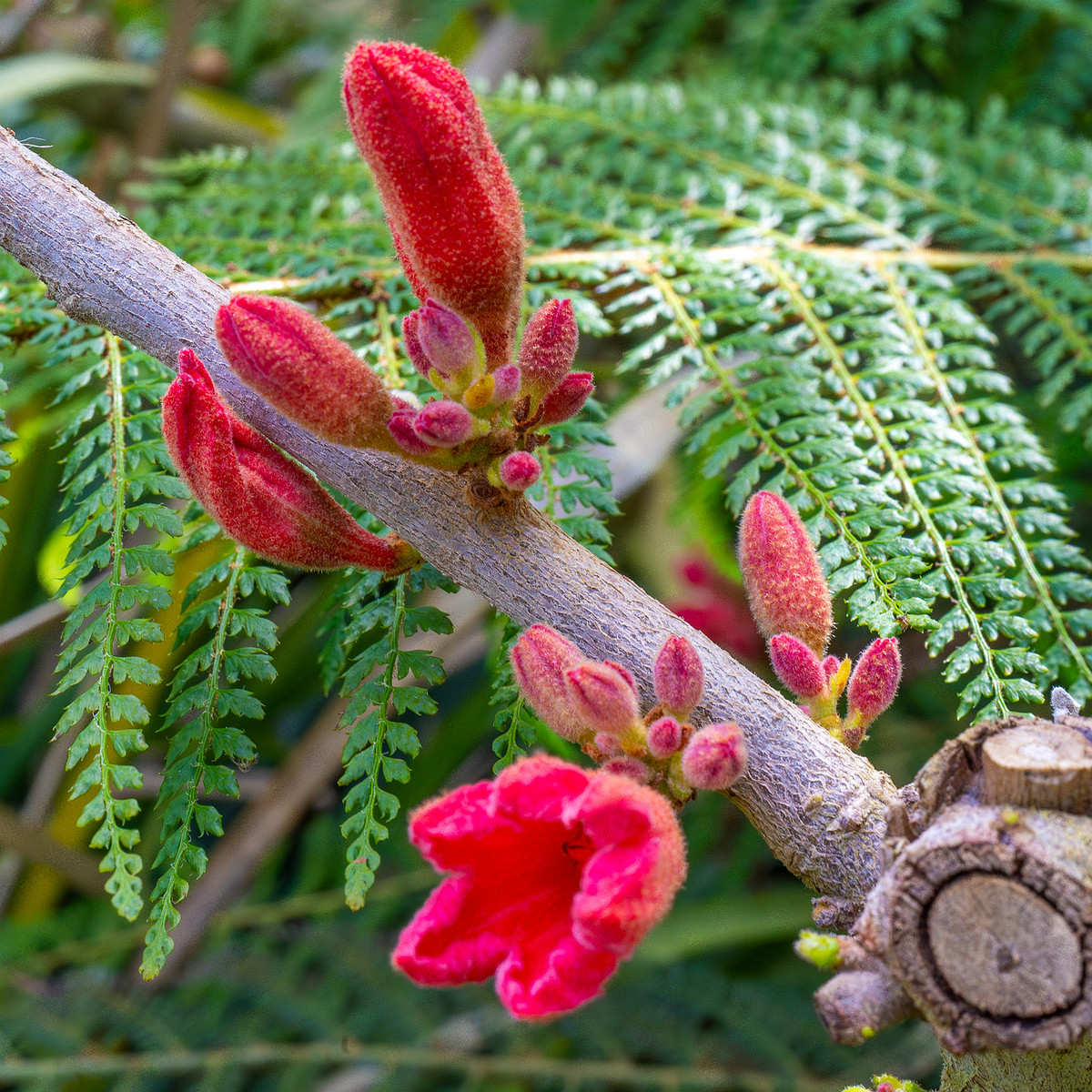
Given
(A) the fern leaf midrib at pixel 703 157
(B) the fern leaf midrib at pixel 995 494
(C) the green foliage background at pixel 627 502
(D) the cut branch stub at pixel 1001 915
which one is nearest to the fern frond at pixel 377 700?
(C) the green foliage background at pixel 627 502

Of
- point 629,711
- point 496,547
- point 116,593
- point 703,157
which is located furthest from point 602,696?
point 703,157

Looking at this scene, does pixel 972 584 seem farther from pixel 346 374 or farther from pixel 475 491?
pixel 346 374

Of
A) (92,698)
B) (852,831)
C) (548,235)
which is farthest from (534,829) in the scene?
(548,235)

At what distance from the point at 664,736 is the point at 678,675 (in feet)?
0.13

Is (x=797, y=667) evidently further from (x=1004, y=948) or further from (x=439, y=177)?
(x=439, y=177)

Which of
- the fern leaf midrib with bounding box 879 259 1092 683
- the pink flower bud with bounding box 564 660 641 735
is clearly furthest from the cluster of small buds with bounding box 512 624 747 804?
the fern leaf midrib with bounding box 879 259 1092 683

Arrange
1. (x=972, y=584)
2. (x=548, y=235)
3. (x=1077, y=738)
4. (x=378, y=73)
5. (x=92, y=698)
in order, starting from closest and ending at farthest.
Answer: (x=1077, y=738) → (x=378, y=73) → (x=92, y=698) → (x=972, y=584) → (x=548, y=235)

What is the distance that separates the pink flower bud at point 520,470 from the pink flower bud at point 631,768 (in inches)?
7.4

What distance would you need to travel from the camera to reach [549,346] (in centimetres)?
70

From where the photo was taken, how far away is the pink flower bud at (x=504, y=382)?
2.29ft

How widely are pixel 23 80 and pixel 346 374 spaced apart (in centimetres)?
188

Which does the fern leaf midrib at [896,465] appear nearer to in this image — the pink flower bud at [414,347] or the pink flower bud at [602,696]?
the pink flower bud at [602,696]

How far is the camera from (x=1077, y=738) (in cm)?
54

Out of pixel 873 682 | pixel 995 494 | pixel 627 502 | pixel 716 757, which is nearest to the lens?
pixel 716 757
